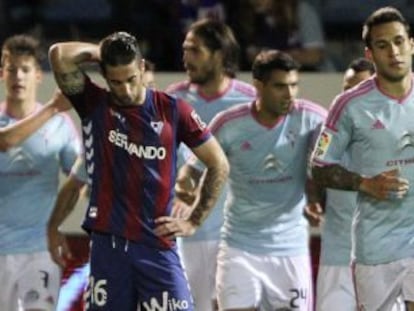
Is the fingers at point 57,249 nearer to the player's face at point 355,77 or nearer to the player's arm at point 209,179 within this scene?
the player's arm at point 209,179

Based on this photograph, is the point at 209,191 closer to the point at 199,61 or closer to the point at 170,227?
the point at 170,227

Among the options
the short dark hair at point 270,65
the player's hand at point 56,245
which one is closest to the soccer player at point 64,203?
the player's hand at point 56,245

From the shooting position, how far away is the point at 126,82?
8.34 meters

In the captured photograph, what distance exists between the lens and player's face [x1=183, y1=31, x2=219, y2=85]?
1077 centimetres

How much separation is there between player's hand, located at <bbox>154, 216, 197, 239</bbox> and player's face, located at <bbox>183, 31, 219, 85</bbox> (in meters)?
2.43

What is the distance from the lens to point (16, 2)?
1384cm

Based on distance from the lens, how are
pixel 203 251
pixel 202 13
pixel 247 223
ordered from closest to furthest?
pixel 247 223
pixel 203 251
pixel 202 13

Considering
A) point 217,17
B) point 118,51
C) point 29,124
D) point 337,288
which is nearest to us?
point 118,51

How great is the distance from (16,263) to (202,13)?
3721 mm

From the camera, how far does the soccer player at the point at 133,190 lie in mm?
8422

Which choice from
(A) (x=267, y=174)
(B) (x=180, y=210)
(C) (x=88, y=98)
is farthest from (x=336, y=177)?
(C) (x=88, y=98)

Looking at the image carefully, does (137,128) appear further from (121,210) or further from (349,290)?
(349,290)

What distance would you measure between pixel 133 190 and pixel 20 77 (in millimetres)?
1808

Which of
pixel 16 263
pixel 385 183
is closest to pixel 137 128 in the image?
pixel 385 183
